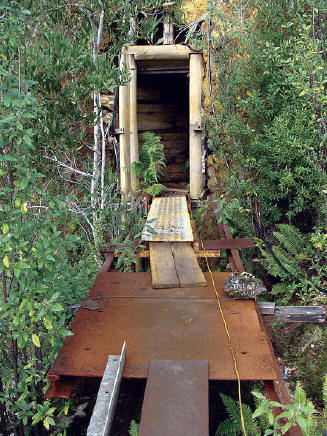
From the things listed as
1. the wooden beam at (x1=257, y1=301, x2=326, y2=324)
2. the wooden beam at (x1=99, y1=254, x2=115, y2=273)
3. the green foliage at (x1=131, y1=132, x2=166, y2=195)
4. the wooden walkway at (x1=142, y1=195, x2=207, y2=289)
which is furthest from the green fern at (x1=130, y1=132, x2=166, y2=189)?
the wooden beam at (x1=257, y1=301, x2=326, y2=324)

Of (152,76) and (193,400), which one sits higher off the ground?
(152,76)

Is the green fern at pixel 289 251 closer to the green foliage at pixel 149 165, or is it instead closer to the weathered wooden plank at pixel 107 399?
the green foliage at pixel 149 165

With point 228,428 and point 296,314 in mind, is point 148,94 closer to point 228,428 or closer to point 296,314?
point 296,314

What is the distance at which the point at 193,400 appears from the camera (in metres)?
2.33

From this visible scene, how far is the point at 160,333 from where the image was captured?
304 centimetres

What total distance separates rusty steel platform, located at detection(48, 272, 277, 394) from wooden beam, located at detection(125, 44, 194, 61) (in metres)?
5.47

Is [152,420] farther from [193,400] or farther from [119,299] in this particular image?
[119,299]

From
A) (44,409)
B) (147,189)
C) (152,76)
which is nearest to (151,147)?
(147,189)

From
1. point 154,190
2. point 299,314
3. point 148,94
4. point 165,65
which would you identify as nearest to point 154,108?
point 148,94

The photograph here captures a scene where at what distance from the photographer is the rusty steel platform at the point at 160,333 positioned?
2641 mm

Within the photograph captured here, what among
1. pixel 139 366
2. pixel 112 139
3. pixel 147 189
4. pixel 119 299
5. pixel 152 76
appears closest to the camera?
pixel 139 366

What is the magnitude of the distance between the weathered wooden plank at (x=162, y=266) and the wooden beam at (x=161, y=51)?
4.52 meters

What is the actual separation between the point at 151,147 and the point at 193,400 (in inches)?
232

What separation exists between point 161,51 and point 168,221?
3.93 m
